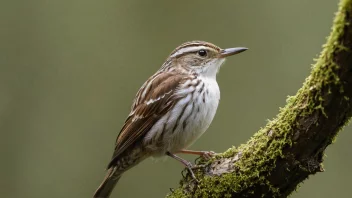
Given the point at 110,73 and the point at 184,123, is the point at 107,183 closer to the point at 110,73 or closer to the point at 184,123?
the point at 184,123

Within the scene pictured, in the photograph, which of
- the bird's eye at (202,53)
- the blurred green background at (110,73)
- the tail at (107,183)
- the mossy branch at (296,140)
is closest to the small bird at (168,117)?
the tail at (107,183)

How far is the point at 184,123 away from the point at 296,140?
2.19 meters

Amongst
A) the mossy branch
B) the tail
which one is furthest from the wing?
the mossy branch

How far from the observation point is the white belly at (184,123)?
6.21m

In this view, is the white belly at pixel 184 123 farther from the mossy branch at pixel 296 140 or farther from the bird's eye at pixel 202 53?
the mossy branch at pixel 296 140

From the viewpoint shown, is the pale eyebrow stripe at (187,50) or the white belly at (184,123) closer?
the white belly at (184,123)

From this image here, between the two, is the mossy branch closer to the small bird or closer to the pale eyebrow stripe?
the small bird

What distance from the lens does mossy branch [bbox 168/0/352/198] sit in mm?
3740

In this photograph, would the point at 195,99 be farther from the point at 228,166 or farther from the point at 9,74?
the point at 9,74

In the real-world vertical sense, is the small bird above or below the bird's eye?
below

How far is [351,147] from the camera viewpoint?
35.0 feet

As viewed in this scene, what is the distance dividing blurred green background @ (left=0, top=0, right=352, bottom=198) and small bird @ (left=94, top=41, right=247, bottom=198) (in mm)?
4776

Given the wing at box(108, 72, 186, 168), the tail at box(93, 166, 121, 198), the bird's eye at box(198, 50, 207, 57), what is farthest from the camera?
the bird's eye at box(198, 50, 207, 57)

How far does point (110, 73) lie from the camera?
12461mm
